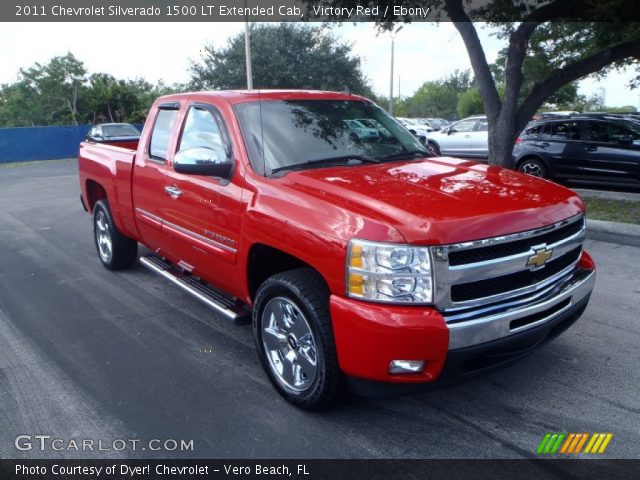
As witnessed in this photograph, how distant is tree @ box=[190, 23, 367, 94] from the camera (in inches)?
1175

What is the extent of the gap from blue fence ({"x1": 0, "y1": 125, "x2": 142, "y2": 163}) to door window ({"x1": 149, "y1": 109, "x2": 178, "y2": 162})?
26144mm

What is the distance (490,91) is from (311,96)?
7220 millimetres

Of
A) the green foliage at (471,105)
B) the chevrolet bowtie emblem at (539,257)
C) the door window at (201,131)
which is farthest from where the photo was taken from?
the green foliage at (471,105)

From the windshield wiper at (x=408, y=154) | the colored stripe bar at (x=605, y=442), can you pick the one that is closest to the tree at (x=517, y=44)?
the windshield wiper at (x=408, y=154)

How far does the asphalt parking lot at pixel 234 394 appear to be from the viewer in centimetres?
303

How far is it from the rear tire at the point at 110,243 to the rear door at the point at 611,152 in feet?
30.1

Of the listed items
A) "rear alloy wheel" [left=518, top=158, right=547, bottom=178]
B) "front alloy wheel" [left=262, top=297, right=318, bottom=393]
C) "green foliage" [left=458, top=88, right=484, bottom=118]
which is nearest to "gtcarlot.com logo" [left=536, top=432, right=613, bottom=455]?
"front alloy wheel" [left=262, top=297, right=318, bottom=393]

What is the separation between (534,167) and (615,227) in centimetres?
465

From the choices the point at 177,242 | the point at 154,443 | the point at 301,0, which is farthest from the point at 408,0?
the point at 154,443

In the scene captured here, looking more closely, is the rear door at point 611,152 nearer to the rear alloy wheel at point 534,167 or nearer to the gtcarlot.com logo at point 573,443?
the rear alloy wheel at point 534,167

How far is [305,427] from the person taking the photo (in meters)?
3.18

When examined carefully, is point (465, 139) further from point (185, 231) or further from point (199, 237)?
point (199, 237)

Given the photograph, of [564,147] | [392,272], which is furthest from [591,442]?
[564,147]

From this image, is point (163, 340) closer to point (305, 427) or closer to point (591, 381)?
point (305, 427)
